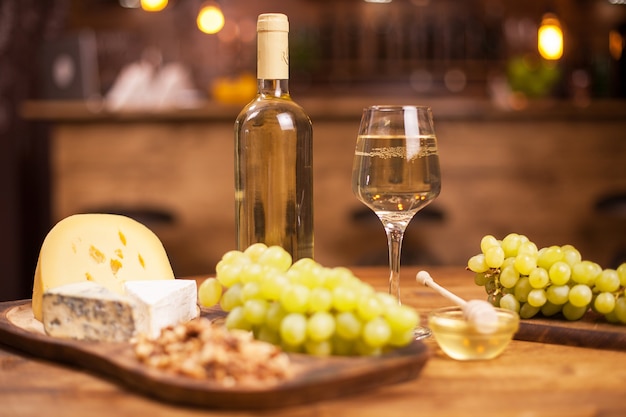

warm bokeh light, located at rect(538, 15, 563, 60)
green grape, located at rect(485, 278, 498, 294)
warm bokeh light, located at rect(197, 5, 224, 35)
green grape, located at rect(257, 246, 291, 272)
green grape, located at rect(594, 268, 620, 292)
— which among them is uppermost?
warm bokeh light, located at rect(197, 5, 224, 35)

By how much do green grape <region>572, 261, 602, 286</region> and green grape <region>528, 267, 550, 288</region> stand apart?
36 mm

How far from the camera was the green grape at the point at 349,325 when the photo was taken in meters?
0.85

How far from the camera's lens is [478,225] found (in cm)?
350

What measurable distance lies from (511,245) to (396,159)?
7.9 inches

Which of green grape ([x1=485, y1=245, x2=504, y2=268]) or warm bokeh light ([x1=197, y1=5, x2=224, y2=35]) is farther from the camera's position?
warm bokeh light ([x1=197, y1=5, x2=224, y2=35])

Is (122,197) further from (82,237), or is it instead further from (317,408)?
Answer: (317,408)

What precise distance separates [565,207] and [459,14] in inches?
102

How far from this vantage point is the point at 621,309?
106 centimetres

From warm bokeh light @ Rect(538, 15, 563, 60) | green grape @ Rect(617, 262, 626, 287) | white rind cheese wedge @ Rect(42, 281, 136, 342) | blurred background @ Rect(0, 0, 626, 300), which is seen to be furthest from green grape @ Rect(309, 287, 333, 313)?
warm bokeh light @ Rect(538, 15, 563, 60)

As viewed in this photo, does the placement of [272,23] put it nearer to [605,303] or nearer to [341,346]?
[341,346]

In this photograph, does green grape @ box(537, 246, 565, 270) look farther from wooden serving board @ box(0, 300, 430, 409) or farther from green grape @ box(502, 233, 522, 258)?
wooden serving board @ box(0, 300, 430, 409)

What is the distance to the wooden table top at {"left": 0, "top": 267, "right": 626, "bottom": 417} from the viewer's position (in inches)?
30.6

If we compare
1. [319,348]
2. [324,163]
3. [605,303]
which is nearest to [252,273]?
[319,348]

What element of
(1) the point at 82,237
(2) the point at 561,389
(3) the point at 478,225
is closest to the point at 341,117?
(3) the point at 478,225
